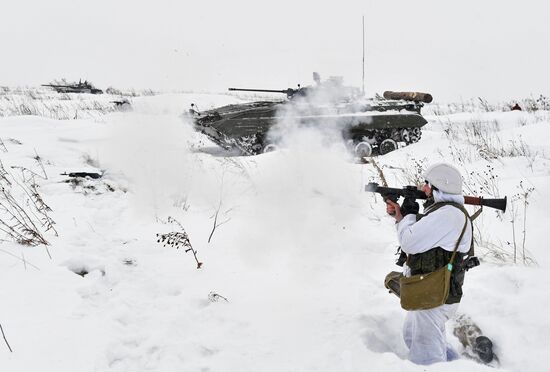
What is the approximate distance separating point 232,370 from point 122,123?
6.63m

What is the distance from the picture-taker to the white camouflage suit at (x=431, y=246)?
9.55 ft

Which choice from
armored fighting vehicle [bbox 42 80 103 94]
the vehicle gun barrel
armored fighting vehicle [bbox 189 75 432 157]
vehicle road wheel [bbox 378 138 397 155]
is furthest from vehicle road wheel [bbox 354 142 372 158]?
armored fighting vehicle [bbox 42 80 103 94]

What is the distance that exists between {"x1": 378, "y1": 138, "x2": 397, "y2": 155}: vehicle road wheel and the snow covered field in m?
3.99

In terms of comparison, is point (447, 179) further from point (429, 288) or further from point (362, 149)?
point (362, 149)

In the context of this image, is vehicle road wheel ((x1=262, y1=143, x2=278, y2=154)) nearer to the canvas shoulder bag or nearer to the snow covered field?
the snow covered field

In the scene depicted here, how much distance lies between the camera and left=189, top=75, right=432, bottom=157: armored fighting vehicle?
1085 centimetres

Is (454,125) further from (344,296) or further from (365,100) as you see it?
(344,296)

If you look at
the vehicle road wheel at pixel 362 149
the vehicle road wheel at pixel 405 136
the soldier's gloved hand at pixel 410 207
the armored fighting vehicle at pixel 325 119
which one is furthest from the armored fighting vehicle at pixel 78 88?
the soldier's gloved hand at pixel 410 207

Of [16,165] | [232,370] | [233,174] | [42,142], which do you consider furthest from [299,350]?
[42,142]

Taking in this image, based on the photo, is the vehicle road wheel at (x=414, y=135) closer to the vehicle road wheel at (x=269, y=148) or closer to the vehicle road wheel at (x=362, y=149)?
the vehicle road wheel at (x=362, y=149)

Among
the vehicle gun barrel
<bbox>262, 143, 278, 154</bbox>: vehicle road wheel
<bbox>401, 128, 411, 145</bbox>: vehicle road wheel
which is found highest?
the vehicle gun barrel

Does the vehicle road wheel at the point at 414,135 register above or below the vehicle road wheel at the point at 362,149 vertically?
above

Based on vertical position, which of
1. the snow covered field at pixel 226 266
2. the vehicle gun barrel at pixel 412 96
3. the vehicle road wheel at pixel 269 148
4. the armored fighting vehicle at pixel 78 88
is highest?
the armored fighting vehicle at pixel 78 88

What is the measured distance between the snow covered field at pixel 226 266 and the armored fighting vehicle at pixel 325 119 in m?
3.07
